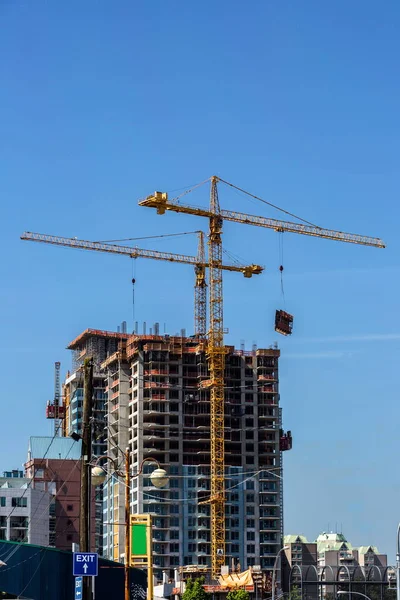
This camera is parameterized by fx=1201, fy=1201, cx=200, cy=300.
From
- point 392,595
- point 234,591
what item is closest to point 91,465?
point 392,595

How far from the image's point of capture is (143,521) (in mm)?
47406

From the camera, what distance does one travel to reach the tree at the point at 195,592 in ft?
593

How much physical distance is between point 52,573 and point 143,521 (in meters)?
19.8

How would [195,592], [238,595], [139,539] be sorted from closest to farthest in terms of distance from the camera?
1. [139,539]
2. [238,595]
3. [195,592]

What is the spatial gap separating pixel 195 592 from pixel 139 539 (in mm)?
138434

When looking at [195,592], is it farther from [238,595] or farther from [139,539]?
[139,539]

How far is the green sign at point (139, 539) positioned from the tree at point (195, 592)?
137 metres

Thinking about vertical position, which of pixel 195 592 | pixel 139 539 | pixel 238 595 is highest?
pixel 139 539

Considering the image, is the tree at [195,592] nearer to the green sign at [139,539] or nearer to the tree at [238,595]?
the tree at [238,595]

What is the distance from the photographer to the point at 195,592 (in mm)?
181125

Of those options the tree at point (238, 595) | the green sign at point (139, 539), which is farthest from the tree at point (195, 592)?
the green sign at point (139, 539)

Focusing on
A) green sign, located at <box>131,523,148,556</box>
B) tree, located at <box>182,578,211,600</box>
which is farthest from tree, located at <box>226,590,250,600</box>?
green sign, located at <box>131,523,148,556</box>

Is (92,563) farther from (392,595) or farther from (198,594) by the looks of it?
(198,594)

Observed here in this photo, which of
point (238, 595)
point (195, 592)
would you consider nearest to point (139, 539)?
Answer: point (238, 595)
